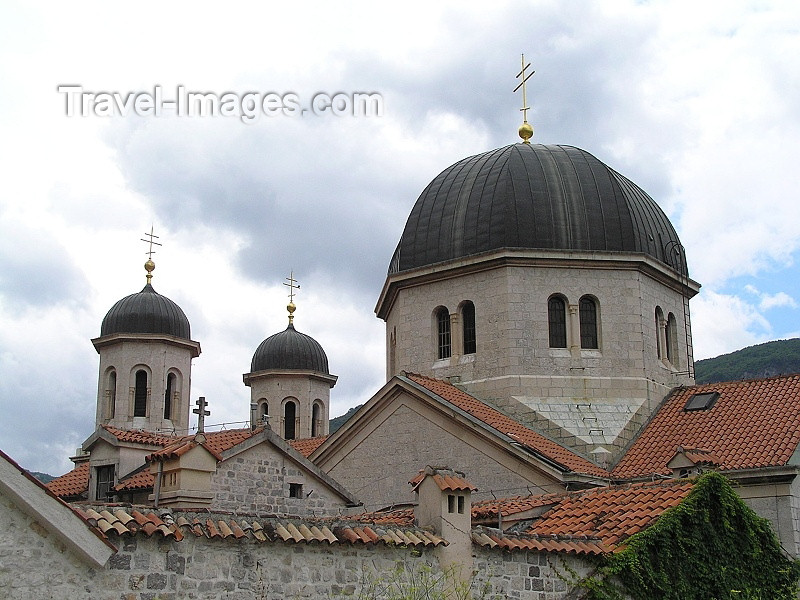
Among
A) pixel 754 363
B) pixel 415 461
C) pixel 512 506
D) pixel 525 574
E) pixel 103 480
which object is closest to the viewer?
pixel 525 574

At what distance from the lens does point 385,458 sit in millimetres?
25031

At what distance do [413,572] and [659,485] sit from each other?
586 cm

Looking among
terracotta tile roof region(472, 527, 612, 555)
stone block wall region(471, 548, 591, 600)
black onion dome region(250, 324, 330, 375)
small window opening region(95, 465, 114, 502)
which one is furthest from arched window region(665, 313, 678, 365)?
black onion dome region(250, 324, 330, 375)

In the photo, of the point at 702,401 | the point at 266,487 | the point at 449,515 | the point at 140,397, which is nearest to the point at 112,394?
the point at 140,397

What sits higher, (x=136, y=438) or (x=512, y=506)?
(x=136, y=438)

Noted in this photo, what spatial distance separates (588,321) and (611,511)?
10.6m

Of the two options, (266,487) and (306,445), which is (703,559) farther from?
(306,445)

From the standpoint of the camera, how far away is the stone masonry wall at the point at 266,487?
Result: 21.1 metres

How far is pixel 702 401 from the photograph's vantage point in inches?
991

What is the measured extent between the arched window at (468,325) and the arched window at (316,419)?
19675 millimetres

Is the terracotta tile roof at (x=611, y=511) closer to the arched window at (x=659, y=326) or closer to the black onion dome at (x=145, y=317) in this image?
the arched window at (x=659, y=326)

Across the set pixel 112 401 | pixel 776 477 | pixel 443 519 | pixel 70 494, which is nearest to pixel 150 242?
pixel 112 401

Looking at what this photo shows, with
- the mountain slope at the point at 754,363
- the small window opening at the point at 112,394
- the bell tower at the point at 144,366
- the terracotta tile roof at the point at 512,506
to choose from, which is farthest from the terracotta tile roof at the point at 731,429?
the mountain slope at the point at 754,363

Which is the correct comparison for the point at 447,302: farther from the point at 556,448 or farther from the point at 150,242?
the point at 150,242
